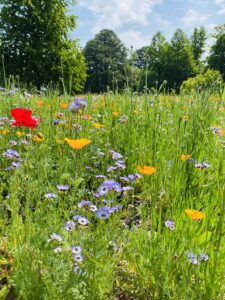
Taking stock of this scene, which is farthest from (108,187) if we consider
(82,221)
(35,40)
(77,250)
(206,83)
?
(35,40)

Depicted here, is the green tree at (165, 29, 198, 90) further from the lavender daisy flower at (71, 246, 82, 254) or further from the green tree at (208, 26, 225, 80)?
the lavender daisy flower at (71, 246, 82, 254)

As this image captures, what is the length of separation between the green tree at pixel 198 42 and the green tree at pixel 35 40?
29517 mm

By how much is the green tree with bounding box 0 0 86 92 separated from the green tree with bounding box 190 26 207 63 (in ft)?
96.8

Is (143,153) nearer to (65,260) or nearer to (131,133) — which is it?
(131,133)

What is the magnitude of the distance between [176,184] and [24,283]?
38.1 inches

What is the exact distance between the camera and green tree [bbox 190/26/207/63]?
46156 mm

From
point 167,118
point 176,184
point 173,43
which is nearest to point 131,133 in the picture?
point 167,118

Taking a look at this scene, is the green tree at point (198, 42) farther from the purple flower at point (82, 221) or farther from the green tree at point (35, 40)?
the purple flower at point (82, 221)

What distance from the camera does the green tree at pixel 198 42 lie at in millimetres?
46156

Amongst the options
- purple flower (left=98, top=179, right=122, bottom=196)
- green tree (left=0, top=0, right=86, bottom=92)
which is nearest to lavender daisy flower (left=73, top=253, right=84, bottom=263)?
purple flower (left=98, top=179, right=122, bottom=196)

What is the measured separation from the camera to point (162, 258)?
4.72ft

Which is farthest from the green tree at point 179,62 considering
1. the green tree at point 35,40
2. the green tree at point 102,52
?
the green tree at point 35,40

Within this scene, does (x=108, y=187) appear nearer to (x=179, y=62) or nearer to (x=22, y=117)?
(x=22, y=117)

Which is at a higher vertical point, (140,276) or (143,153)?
(143,153)
